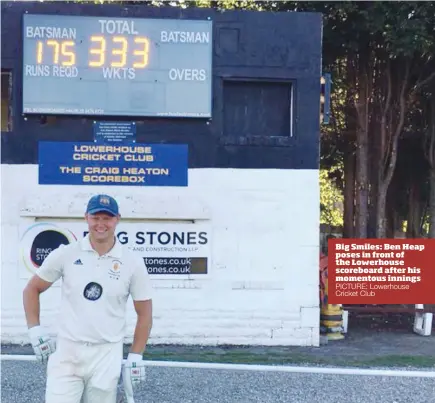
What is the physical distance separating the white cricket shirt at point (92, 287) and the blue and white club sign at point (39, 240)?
467cm

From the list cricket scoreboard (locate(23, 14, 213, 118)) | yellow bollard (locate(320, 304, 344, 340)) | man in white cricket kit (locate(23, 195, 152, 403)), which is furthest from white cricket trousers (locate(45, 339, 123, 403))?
yellow bollard (locate(320, 304, 344, 340))

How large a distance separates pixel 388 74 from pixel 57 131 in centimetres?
775

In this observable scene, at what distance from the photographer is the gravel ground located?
6312mm

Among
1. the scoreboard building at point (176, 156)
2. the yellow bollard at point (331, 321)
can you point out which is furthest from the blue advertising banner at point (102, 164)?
the yellow bollard at point (331, 321)

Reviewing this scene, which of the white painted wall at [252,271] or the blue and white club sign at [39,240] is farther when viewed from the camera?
the white painted wall at [252,271]

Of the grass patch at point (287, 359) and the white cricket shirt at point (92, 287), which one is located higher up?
the white cricket shirt at point (92, 287)

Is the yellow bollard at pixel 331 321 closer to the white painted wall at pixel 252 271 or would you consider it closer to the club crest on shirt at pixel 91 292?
the white painted wall at pixel 252 271

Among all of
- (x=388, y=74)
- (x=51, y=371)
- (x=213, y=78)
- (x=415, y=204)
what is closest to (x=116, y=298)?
(x=51, y=371)

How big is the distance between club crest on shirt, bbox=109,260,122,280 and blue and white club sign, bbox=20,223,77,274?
478cm

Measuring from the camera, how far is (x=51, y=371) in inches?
157

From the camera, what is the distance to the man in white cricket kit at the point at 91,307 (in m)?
3.96

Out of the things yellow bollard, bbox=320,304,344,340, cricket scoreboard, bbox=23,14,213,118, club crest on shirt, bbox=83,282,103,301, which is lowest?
yellow bollard, bbox=320,304,344,340

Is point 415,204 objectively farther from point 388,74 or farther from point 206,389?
point 206,389

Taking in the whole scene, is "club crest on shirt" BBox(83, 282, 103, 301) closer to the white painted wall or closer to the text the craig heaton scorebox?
the white painted wall
